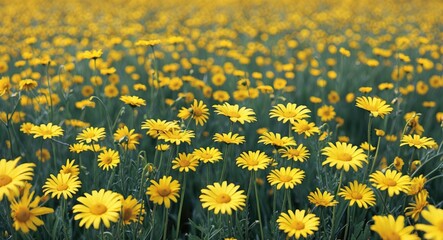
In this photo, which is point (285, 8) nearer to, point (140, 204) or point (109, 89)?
point (109, 89)

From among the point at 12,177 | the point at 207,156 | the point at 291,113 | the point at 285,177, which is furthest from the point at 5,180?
the point at 291,113

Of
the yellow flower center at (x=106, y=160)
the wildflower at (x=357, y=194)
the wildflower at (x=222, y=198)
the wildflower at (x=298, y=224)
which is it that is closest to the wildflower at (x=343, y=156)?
the wildflower at (x=357, y=194)

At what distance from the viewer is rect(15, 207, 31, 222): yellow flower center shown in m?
1.53

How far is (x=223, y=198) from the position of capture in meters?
1.67

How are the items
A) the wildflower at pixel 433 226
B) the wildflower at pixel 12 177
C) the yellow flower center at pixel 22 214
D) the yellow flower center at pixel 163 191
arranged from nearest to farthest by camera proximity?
the wildflower at pixel 433 226 → the wildflower at pixel 12 177 → the yellow flower center at pixel 22 214 → the yellow flower center at pixel 163 191

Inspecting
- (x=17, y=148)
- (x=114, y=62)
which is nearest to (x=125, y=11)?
(x=114, y=62)

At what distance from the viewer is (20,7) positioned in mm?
8336

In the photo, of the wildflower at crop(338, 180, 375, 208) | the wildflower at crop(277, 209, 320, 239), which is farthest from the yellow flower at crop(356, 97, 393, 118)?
the wildflower at crop(277, 209, 320, 239)

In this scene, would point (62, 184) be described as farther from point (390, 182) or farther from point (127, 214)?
point (390, 182)

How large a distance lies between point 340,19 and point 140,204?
650 cm

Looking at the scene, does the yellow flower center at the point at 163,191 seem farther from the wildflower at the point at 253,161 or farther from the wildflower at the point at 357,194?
the wildflower at the point at 357,194

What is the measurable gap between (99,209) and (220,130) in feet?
5.41

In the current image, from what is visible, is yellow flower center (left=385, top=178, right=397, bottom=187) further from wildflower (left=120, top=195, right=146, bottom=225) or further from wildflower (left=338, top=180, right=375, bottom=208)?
wildflower (left=120, top=195, right=146, bottom=225)

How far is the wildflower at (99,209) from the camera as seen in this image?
4.79 feet
